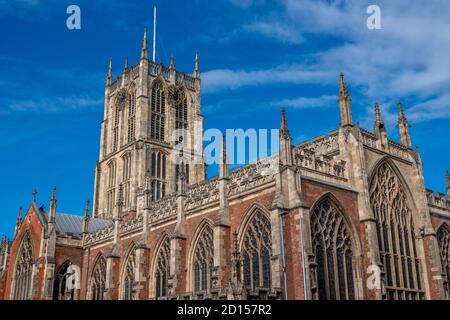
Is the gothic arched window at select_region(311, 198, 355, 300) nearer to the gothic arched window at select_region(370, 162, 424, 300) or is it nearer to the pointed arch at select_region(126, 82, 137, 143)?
the gothic arched window at select_region(370, 162, 424, 300)

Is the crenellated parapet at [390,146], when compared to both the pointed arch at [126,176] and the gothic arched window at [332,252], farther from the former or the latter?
the pointed arch at [126,176]

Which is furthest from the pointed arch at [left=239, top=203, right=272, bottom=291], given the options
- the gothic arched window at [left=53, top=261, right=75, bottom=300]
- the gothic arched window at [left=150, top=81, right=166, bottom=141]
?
the gothic arched window at [left=150, top=81, right=166, bottom=141]

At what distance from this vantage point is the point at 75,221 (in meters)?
54.4

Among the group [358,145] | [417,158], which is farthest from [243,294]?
[417,158]

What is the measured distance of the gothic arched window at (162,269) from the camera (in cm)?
3778

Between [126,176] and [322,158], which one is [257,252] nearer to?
[322,158]

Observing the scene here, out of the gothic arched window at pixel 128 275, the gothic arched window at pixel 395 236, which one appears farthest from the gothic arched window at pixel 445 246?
the gothic arched window at pixel 128 275

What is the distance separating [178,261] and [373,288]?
42.7 ft

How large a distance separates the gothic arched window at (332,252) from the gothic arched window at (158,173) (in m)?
33.3

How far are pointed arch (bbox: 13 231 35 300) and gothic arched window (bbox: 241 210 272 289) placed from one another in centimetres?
2573

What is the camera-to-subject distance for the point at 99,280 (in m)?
46.0

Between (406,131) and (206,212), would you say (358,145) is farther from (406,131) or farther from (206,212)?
(206,212)

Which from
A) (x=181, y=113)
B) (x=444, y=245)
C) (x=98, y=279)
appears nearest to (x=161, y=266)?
(x=98, y=279)

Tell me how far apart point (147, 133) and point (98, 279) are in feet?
72.2
